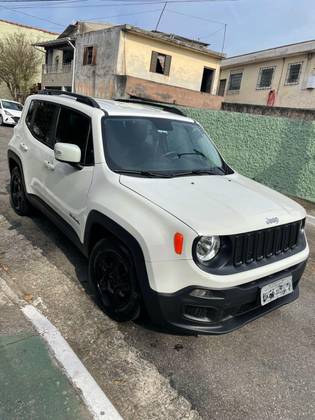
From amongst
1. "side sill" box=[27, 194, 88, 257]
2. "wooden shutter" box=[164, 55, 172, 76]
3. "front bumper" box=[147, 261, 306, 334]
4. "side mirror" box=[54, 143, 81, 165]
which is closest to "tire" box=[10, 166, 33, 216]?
"side sill" box=[27, 194, 88, 257]

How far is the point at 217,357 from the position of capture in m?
2.84

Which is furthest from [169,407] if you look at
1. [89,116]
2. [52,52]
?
[52,52]

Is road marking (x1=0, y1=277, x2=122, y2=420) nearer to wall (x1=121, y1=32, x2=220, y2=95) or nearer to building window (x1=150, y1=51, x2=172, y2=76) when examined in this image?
wall (x1=121, y1=32, x2=220, y2=95)

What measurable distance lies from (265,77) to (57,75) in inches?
700

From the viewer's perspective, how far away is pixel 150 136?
11.9 feet

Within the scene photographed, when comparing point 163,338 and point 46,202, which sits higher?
point 46,202

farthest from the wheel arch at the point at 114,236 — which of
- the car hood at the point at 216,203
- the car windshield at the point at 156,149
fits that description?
the car windshield at the point at 156,149

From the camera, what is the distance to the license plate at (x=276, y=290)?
8.98ft

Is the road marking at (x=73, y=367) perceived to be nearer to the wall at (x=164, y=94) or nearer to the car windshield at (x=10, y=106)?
the car windshield at (x=10, y=106)

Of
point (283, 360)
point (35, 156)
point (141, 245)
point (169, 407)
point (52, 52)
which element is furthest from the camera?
point (52, 52)

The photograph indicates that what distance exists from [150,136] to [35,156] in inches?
66.9

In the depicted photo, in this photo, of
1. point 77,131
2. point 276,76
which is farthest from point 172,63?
point 77,131

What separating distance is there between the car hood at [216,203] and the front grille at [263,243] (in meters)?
0.06

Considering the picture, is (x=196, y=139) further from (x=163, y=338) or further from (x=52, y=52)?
(x=52, y=52)
